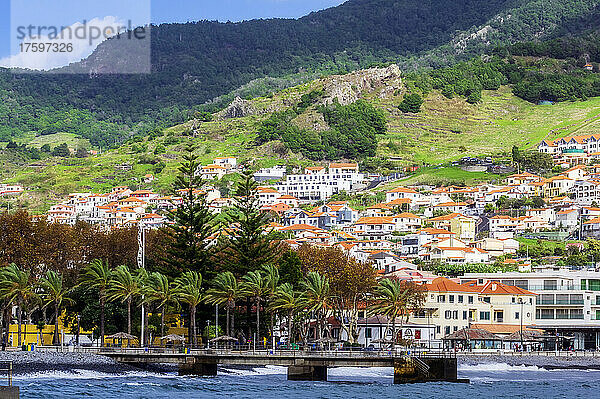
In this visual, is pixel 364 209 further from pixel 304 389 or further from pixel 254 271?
pixel 304 389

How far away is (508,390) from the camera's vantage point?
58.4 meters

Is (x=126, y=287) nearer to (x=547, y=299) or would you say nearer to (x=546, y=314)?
(x=546, y=314)

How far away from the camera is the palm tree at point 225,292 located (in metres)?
69.8

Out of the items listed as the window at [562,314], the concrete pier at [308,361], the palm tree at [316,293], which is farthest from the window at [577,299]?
the concrete pier at [308,361]

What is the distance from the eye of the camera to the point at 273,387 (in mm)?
56781

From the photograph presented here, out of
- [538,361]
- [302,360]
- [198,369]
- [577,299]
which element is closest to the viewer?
[302,360]

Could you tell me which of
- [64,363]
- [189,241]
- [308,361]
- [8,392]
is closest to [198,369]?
[308,361]

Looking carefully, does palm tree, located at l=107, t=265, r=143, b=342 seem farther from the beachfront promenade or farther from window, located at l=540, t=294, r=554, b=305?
window, located at l=540, t=294, r=554, b=305

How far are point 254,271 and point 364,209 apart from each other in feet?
342

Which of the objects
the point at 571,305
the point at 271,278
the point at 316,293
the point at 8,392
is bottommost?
the point at 8,392

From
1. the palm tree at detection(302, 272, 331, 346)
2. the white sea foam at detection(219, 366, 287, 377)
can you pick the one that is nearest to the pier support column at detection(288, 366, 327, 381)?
the white sea foam at detection(219, 366, 287, 377)

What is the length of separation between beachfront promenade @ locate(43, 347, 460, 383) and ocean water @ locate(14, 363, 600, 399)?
0.84 metres

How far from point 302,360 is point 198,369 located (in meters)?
5.62

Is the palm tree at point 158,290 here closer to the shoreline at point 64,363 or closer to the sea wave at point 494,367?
the shoreline at point 64,363
